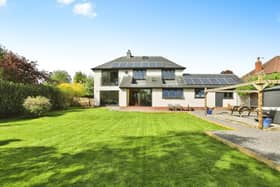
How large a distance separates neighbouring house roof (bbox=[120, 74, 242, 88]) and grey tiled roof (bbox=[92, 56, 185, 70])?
5.78 feet

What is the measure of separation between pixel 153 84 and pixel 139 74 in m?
3.58

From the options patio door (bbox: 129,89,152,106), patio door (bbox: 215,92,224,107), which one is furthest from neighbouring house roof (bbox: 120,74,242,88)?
patio door (bbox: 215,92,224,107)

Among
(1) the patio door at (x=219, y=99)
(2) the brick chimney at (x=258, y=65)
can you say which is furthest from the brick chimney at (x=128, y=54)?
(2) the brick chimney at (x=258, y=65)

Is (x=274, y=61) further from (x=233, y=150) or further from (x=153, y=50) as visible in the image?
(x=233, y=150)

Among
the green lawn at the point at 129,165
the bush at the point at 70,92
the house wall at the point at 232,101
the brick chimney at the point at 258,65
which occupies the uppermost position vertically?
the brick chimney at the point at 258,65

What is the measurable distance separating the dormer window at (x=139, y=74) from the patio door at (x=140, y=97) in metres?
2.21

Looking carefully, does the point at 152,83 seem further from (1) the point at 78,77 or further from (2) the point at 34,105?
(1) the point at 78,77

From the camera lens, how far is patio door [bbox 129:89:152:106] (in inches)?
1038

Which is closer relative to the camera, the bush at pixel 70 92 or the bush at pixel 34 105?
the bush at pixel 34 105

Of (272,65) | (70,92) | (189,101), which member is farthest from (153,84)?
(272,65)

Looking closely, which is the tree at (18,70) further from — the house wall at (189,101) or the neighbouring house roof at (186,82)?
the house wall at (189,101)

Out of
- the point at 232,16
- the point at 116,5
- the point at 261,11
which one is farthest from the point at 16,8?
the point at 261,11

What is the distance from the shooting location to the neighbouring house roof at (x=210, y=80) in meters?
24.5

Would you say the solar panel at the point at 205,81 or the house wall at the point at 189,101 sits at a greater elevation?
the solar panel at the point at 205,81
